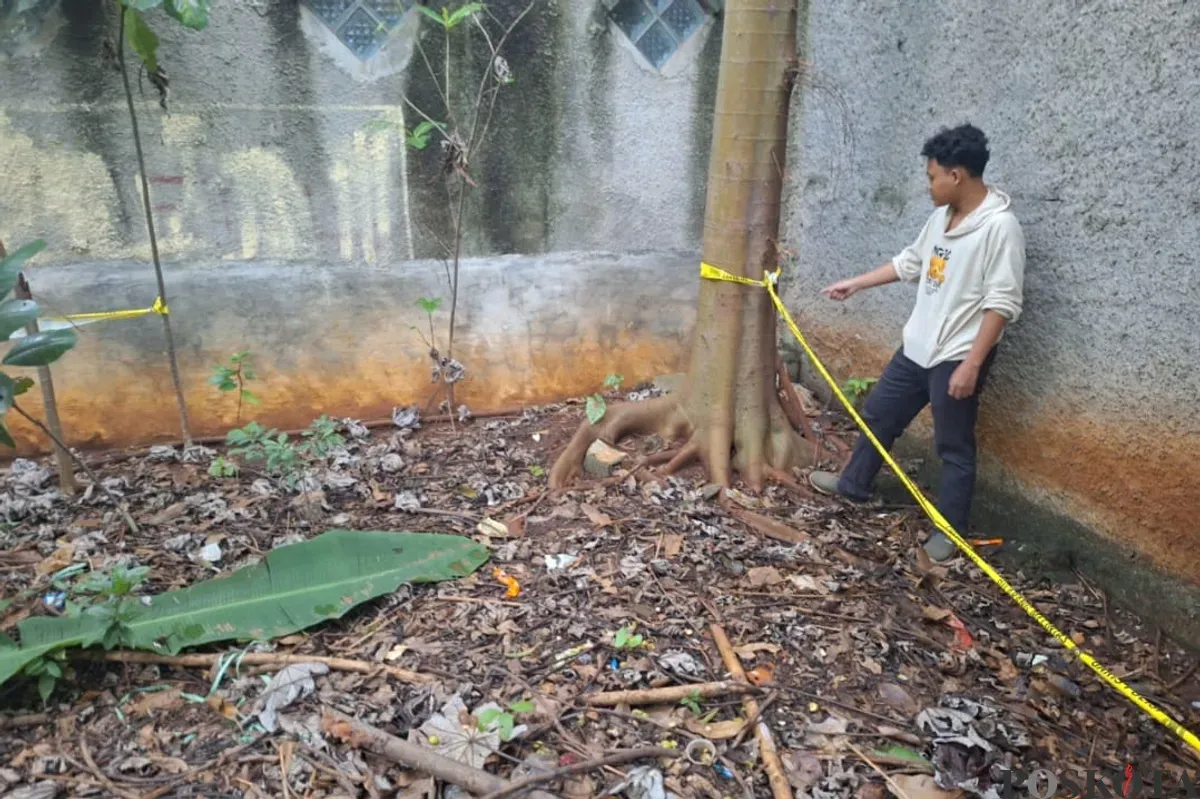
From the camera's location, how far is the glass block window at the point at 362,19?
14.6 feet

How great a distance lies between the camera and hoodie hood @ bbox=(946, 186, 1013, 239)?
3.51 meters

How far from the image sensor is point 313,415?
4.98m

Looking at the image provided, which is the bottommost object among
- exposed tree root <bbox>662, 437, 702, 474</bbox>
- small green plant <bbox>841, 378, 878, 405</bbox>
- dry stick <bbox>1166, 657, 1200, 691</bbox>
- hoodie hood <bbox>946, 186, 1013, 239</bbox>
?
dry stick <bbox>1166, 657, 1200, 691</bbox>

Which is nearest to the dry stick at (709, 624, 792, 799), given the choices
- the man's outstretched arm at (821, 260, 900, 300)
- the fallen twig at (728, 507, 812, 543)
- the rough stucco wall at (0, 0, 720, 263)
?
the fallen twig at (728, 507, 812, 543)

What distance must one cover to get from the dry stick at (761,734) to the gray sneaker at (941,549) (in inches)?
51.5

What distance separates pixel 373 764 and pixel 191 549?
1.60 m

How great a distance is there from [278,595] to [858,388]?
3317 millimetres

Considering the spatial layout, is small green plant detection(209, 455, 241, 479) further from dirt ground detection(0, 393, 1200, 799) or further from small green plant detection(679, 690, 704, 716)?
small green plant detection(679, 690, 704, 716)

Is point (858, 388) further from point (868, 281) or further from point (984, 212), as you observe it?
point (984, 212)

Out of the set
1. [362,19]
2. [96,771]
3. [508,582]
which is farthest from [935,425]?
[362,19]

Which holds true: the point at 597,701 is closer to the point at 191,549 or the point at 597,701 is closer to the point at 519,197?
the point at 191,549

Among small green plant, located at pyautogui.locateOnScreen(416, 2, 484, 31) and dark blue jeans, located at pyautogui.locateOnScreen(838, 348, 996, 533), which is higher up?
small green plant, located at pyautogui.locateOnScreen(416, 2, 484, 31)

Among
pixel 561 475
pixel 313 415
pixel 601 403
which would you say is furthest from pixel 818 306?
pixel 313 415

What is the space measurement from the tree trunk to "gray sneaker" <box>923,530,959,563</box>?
852mm
